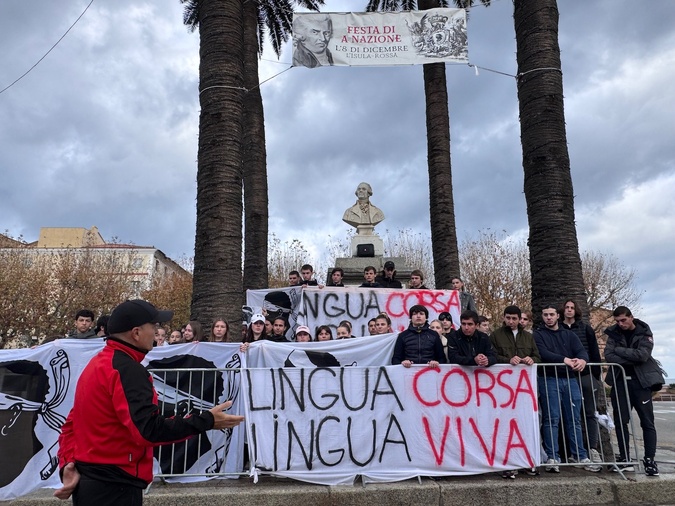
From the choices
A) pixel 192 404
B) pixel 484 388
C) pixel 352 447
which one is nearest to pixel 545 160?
pixel 484 388

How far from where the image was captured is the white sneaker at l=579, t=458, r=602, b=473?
5.04 metres

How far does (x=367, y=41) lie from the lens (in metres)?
10.1

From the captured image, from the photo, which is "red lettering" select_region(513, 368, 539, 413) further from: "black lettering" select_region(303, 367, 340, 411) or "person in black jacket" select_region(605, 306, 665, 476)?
"black lettering" select_region(303, 367, 340, 411)

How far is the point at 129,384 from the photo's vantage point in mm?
2322

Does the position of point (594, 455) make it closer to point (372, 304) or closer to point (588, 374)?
point (588, 374)

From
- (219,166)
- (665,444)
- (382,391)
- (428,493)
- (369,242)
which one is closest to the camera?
(428,493)

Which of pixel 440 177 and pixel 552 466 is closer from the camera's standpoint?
A: pixel 552 466

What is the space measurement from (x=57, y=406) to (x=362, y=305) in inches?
189

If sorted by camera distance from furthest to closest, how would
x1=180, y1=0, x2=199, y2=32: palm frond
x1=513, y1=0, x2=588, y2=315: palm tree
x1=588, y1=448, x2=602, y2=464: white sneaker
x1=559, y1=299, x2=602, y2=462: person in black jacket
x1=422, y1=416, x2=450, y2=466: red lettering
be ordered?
x1=180, y1=0, x2=199, y2=32: palm frond
x1=513, y1=0, x2=588, y2=315: palm tree
x1=559, y1=299, x2=602, y2=462: person in black jacket
x1=588, y1=448, x2=602, y2=464: white sneaker
x1=422, y1=416, x2=450, y2=466: red lettering

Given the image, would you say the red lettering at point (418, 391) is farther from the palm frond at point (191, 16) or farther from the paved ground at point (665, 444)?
the palm frond at point (191, 16)

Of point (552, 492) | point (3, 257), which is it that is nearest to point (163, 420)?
point (552, 492)

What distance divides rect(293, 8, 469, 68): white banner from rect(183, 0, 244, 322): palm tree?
7.01 feet

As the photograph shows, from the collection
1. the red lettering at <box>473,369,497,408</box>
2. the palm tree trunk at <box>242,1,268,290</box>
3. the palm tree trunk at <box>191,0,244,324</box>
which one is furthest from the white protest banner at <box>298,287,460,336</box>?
the palm tree trunk at <box>242,1,268,290</box>

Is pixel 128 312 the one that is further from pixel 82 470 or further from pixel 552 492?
pixel 552 492
